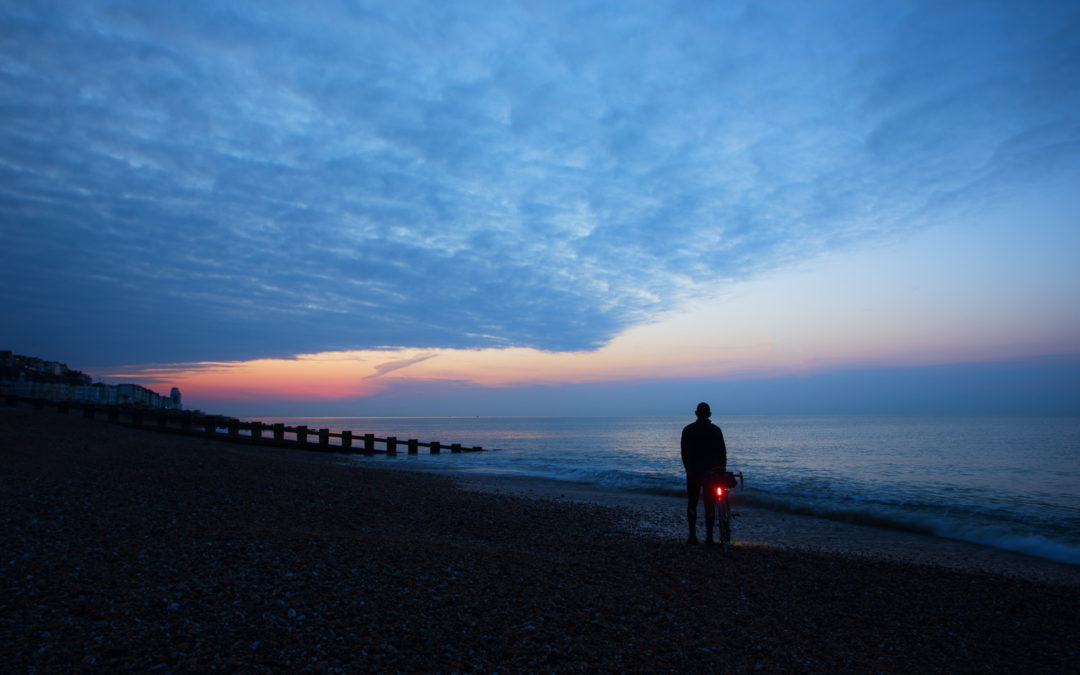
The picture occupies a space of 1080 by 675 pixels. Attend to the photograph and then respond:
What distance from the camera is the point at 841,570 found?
368 inches

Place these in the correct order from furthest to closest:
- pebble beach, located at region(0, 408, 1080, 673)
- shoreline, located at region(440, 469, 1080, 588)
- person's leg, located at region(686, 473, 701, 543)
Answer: shoreline, located at region(440, 469, 1080, 588), person's leg, located at region(686, 473, 701, 543), pebble beach, located at region(0, 408, 1080, 673)

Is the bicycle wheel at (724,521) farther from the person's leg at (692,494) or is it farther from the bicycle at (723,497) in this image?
the person's leg at (692,494)

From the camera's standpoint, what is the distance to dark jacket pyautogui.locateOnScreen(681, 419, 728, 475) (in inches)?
397

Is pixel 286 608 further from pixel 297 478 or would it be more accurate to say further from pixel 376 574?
pixel 297 478

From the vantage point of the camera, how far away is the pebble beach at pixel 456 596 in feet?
16.5

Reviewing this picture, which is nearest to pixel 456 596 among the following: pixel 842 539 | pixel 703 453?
pixel 703 453

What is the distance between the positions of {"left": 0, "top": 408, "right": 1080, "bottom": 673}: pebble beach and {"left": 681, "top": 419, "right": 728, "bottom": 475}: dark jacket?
1562 millimetres

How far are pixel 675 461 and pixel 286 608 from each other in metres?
33.1

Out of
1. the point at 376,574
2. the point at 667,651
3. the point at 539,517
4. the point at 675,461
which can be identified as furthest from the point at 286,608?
the point at 675,461

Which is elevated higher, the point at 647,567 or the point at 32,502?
the point at 32,502

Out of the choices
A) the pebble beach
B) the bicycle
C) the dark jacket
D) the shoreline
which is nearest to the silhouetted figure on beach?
the dark jacket

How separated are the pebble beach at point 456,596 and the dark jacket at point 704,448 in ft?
5.12

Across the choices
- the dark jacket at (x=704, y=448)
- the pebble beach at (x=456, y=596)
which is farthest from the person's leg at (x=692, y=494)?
the pebble beach at (x=456, y=596)

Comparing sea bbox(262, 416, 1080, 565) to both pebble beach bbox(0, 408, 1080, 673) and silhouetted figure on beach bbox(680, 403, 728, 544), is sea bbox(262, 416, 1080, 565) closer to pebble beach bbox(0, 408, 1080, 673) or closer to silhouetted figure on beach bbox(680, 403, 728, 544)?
pebble beach bbox(0, 408, 1080, 673)
